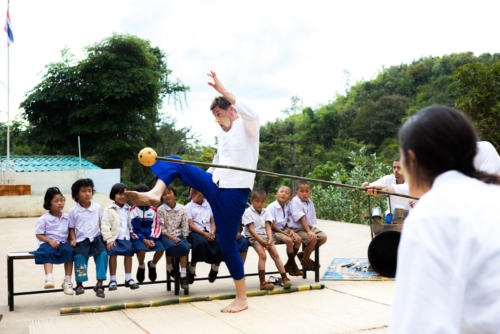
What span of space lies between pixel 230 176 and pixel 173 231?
4.40ft

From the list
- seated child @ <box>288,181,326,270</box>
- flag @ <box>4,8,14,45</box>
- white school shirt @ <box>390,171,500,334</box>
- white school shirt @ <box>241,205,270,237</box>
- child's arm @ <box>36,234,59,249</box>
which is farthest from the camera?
flag @ <box>4,8,14,45</box>

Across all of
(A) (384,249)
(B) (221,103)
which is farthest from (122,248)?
(A) (384,249)

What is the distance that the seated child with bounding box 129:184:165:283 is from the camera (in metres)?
4.85

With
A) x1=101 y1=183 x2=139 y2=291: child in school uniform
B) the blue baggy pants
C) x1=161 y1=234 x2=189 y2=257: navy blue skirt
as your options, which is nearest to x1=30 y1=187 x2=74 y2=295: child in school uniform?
x1=101 y1=183 x2=139 y2=291: child in school uniform

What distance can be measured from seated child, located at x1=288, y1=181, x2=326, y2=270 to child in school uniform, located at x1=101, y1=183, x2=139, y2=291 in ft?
6.44

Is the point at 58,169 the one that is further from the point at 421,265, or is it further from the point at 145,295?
the point at 421,265

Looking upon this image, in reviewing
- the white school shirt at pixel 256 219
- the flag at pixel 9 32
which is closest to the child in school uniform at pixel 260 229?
the white school shirt at pixel 256 219

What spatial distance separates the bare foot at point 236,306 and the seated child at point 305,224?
5.28 feet

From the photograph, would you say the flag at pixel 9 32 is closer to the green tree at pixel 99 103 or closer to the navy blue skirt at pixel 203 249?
the green tree at pixel 99 103

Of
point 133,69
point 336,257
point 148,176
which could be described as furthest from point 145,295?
point 148,176

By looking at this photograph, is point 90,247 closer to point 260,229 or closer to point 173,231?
point 173,231

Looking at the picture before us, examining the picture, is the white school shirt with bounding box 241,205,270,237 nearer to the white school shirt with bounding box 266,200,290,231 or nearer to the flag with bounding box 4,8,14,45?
the white school shirt with bounding box 266,200,290,231

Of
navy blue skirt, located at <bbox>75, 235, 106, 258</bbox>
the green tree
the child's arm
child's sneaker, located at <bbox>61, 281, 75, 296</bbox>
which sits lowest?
child's sneaker, located at <bbox>61, 281, 75, 296</bbox>

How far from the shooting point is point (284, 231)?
570cm
